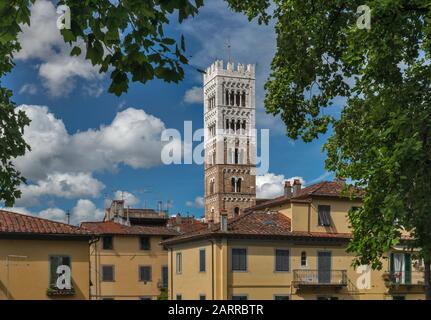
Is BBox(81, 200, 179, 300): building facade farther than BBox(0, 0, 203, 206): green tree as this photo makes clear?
Yes

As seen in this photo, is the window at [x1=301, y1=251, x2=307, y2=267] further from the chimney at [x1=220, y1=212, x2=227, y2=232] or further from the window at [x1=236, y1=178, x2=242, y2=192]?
the window at [x1=236, y1=178, x2=242, y2=192]

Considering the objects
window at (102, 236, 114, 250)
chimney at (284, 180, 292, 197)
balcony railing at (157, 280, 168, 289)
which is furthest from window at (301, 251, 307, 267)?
window at (102, 236, 114, 250)

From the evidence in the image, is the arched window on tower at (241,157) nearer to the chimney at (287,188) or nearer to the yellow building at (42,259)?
the chimney at (287,188)

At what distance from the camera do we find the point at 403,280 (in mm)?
49438

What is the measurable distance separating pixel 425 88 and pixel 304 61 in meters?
4.07

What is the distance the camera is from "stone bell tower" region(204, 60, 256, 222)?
5423 inches

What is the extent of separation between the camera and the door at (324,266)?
47406 millimetres

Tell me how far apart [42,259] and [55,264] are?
81 centimetres

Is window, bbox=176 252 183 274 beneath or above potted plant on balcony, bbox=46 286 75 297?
above

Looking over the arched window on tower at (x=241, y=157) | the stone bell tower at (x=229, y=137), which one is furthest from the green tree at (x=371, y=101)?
the arched window on tower at (x=241, y=157)

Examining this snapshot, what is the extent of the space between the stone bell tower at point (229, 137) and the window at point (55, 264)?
95.4 metres

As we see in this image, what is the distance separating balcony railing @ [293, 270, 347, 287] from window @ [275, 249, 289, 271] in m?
0.82
